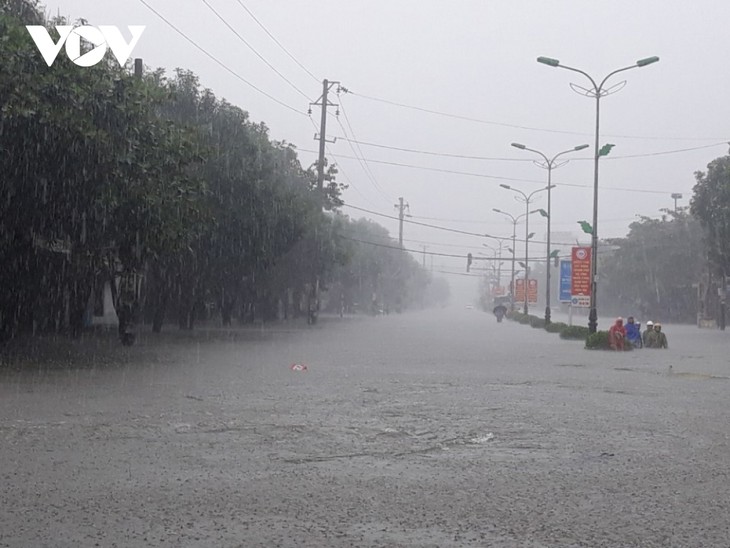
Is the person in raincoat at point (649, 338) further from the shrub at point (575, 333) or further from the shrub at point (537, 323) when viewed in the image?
the shrub at point (537, 323)

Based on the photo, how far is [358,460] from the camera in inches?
387

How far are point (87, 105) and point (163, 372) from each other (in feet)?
18.7

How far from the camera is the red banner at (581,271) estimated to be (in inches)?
1707

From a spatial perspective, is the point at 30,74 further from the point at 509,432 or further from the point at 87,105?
the point at 509,432

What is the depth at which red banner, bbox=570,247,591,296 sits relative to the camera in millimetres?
43350

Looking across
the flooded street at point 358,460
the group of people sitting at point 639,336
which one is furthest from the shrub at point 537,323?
the flooded street at point 358,460

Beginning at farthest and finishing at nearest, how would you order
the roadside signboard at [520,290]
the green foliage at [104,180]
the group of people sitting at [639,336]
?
1. the roadside signboard at [520,290]
2. the group of people sitting at [639,336]
3. the green foliage at [104,180]

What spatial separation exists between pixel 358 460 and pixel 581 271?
35.1 m

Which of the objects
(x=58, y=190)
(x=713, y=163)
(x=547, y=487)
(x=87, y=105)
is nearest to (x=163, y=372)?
(x=58, y=190)

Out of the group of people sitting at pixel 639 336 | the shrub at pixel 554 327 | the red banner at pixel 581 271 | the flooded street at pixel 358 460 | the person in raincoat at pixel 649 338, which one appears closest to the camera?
the flooded street at pixel 358 460

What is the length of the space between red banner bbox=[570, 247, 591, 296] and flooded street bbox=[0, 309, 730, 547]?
77.1ft

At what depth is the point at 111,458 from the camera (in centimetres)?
971

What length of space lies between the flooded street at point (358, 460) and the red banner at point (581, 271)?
925 inches

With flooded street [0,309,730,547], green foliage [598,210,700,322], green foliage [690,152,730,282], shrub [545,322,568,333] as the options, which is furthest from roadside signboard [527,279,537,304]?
flooded street [0,309,730,547]
